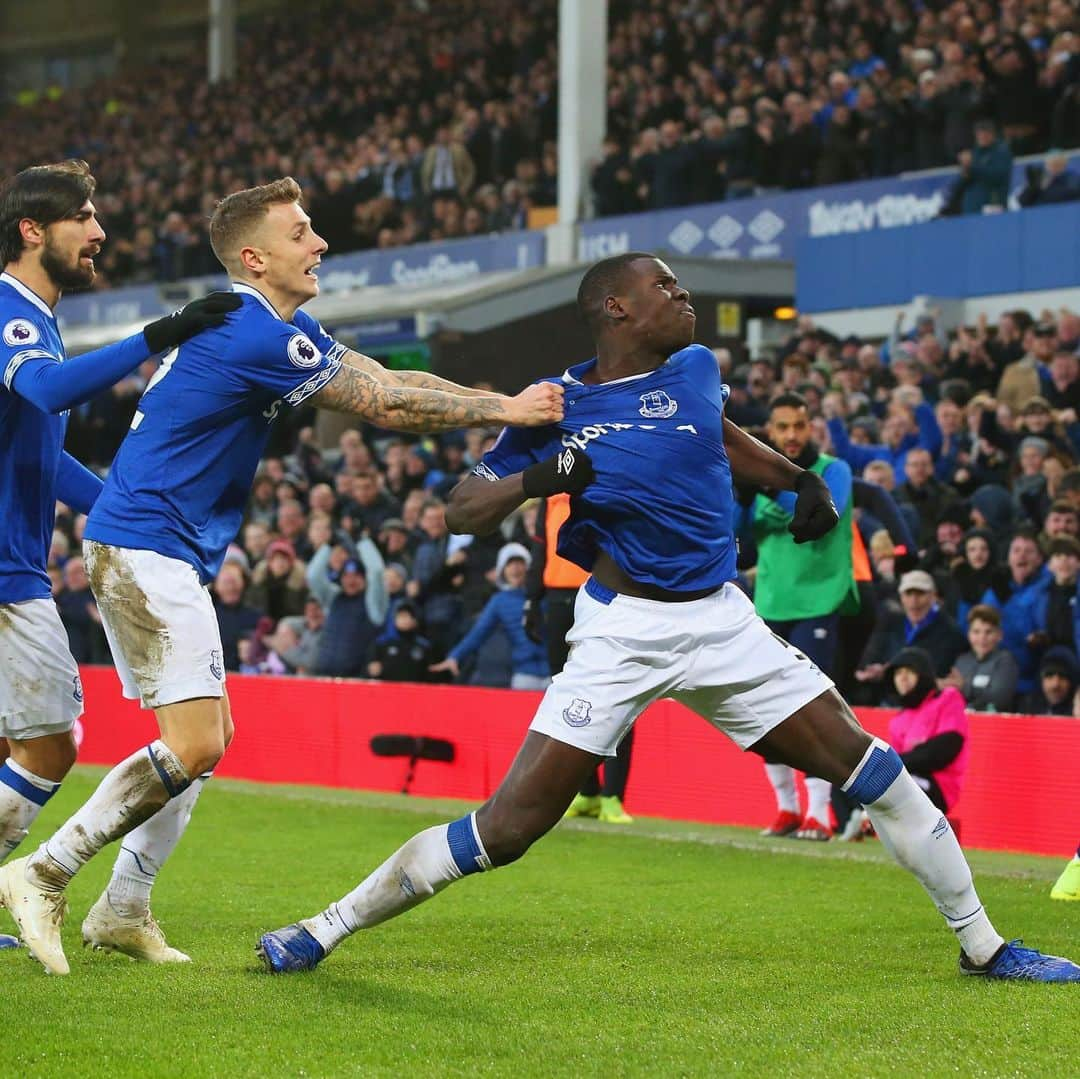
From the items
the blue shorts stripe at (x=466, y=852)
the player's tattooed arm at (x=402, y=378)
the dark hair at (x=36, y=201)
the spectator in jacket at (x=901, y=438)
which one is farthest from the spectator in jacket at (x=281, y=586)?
the blue shorts stripe at (x=466, y=852)

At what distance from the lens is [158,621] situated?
20.3 ft

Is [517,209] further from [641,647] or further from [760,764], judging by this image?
[641,647]

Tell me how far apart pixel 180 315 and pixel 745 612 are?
1960 mm

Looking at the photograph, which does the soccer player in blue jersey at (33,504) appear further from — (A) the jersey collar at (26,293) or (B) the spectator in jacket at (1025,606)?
(B) the spectator in jacket at (1025,606)

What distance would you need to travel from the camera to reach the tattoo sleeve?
623 centimetres

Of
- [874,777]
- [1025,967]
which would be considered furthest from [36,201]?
[1025,967]

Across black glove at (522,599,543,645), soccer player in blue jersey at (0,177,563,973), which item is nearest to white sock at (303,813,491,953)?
soccer player in blue jersey at (0,177,563,973)

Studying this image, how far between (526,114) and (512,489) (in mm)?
22892

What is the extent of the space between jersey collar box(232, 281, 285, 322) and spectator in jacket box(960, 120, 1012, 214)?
14.0m

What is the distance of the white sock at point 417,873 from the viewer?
6.02 meters

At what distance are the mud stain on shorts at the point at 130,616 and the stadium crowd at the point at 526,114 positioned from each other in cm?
1429

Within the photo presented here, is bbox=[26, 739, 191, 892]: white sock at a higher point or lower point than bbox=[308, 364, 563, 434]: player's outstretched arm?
lower

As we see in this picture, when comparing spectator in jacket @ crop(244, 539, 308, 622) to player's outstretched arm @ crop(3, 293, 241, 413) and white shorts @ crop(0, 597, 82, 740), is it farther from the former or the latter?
player's outstretched arm @ crop(3, 293, 241, 413)

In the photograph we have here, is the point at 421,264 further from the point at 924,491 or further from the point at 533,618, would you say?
the point at 533,618
